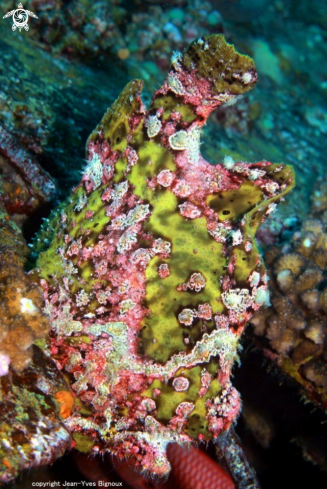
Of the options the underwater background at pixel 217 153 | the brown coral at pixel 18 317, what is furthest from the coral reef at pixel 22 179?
the brown coral at pixel 18 317

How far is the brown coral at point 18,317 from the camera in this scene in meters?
1.77

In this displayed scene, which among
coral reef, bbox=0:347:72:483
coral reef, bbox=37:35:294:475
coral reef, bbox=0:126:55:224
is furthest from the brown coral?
coral reef, bbox=0:126:55:224

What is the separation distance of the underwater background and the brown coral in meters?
0.68

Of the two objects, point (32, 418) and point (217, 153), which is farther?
point (217, 153)

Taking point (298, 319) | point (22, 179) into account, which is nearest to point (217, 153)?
point (298, 319)

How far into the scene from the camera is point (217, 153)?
6.09m

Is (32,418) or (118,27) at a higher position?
(118,27)

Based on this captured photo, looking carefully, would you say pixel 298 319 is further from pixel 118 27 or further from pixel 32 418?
pixel 118 27

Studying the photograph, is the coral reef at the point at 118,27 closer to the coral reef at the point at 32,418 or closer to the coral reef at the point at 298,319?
the coral reef at the point at 298,319

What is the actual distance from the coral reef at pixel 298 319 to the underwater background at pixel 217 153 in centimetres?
1

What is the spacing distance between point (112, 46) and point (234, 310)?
20.6ft

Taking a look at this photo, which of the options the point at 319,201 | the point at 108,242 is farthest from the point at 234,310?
the point at 319,201

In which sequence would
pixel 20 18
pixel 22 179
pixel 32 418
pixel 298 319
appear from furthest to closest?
pixel 20 18
pixel 298 319
pixel 22 179
pixel 32 418

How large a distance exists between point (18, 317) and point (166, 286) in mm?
775
